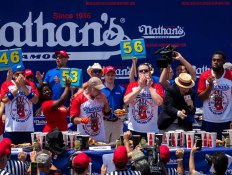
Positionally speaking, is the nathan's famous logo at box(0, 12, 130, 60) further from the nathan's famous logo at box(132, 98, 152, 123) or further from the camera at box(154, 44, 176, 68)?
the nathan's famous logo at box(132, 98, 152, 123)

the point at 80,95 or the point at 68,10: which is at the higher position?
the point at 68,10

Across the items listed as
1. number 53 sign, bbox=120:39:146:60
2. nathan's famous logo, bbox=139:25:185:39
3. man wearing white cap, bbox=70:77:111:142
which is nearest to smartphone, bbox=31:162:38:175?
man wearing white cap, bbox=70:77:111:142

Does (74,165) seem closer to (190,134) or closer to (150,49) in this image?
(190,134)

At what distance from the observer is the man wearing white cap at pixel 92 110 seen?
12766 millimetres

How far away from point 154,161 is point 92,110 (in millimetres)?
2398

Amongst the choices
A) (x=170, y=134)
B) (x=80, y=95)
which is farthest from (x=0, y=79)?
(x=170, y=134)

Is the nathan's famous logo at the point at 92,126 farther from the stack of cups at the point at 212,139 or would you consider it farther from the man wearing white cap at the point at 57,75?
the man wearing white cap at the point at 57,75

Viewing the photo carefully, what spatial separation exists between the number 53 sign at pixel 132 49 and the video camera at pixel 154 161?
10.8 ft

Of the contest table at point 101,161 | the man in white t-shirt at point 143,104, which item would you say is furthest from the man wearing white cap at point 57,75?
the contest table at point 101,161

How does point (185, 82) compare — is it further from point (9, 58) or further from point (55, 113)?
point (9, 58)

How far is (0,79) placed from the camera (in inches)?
633

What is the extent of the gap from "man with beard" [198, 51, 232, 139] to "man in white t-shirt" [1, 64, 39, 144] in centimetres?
251

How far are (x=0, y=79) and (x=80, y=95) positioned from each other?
353 cm

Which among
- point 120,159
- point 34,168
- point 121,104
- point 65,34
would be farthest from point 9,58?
point 120,159
